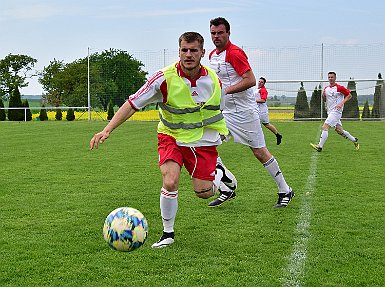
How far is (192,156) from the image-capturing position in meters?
5.80

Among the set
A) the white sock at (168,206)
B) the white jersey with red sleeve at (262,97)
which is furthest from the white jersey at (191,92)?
the white jersey with red sleeve at (262,97)

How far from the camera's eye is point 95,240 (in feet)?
19.0

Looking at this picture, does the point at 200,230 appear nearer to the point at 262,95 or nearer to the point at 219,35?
the point at 219,35

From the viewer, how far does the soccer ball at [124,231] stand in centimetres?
493

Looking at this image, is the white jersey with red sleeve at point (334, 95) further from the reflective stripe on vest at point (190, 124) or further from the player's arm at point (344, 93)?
the reflective stripe on vest at point (190, 124)

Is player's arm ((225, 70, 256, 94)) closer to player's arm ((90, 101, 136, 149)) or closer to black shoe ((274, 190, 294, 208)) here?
black shoe ((274, 190, 294, 208))

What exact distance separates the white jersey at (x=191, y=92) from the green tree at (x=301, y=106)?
31781 mm

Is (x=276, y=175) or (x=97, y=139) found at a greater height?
(x=97, y=139)

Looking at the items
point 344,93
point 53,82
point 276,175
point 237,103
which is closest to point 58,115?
point 53,82

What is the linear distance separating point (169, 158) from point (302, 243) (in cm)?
142

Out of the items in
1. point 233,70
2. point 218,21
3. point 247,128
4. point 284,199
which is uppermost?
point 218,21

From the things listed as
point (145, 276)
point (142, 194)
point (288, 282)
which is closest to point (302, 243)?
point (288, 282)

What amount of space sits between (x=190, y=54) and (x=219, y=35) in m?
1.75

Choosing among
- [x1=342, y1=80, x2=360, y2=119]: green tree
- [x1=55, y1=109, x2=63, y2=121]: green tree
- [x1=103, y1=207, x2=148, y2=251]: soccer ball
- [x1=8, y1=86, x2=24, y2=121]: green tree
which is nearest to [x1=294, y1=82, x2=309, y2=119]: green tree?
[x1=342, y1=80, x2=360, y2=119]: green tree
